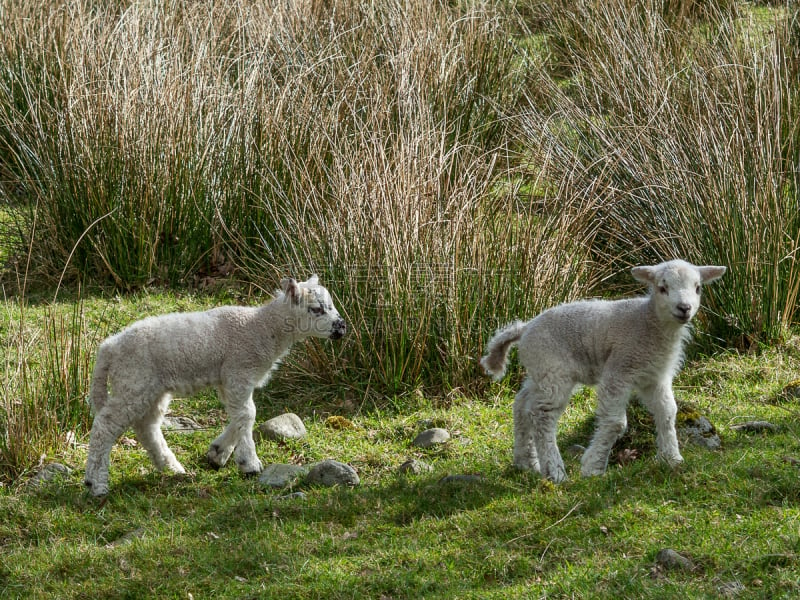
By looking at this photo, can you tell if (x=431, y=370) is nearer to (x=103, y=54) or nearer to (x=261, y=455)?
(x=261, y=455)

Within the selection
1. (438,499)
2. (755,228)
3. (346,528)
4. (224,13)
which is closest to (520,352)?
(438,499)

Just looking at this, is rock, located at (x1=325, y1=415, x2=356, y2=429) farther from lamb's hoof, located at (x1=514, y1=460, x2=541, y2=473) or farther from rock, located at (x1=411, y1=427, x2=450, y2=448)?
lamb's hoof, located at (x1=514, y1=460, x2=541, y2=473)

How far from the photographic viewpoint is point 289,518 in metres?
6.09

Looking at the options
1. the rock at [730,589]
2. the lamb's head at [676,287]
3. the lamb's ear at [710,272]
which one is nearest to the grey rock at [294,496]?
the lamb's head at [676,287]

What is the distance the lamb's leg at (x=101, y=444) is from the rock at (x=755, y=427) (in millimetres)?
3994

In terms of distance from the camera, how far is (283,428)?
7504 mm

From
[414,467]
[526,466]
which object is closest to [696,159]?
[526,466]

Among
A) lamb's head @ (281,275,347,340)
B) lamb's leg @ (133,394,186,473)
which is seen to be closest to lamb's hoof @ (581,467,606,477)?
lamb's head @ (281,275,347,340)

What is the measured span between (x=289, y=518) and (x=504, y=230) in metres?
3.31

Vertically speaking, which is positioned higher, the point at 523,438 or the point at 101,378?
the point at 101,378

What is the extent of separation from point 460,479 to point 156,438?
2.01 metres

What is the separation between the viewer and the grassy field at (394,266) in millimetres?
5539

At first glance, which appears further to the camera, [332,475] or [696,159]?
[696,159]

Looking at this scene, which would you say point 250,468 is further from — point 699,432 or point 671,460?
point 699,432
